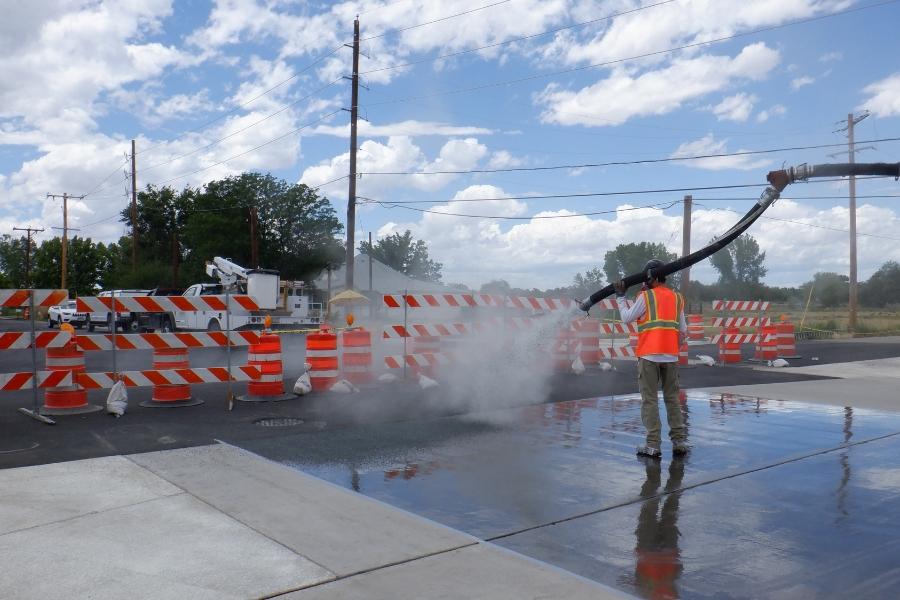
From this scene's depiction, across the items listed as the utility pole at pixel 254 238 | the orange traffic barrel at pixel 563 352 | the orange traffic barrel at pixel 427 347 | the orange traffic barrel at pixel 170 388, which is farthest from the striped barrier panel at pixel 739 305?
the utility pole at pixel 254 238

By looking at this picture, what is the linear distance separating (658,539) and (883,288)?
300ft

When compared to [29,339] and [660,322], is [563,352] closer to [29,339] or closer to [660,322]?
[660,322]

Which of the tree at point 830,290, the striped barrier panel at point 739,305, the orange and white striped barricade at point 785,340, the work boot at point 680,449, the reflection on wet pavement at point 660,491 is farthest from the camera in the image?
the tree at point 830,290

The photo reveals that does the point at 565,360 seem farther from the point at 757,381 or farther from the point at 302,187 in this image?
the point at 302,187

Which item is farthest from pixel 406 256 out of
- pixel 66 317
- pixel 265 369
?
pixel 265 369

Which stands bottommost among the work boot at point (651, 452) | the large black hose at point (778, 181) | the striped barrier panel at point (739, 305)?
the work boot at point (651, 452)

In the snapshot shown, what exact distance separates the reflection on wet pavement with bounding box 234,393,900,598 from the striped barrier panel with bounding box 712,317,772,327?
8.61m

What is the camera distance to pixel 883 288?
82688mm

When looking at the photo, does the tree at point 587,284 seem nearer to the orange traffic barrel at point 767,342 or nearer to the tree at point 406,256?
the orange traffic barrel at point 767,342

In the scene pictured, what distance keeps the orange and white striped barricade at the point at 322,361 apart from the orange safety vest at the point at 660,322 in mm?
5888

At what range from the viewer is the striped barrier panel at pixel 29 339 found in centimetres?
905

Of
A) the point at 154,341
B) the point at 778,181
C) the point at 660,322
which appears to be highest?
the point at 778,181

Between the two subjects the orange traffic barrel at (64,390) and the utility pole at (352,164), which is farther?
the utility pole at (352,164)

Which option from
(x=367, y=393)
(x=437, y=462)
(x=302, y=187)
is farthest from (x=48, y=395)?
(x=302, y=187)
